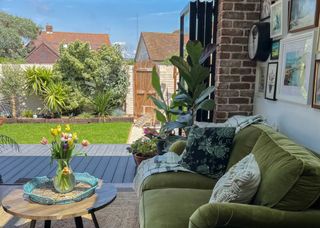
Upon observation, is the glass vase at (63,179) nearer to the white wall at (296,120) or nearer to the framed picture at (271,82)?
the white wall at (296,120)

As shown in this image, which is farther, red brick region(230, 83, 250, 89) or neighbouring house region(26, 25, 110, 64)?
neighbouring house region(26, 25, 110, 64)

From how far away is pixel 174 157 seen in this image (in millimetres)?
2404

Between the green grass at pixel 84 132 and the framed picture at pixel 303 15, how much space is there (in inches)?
144

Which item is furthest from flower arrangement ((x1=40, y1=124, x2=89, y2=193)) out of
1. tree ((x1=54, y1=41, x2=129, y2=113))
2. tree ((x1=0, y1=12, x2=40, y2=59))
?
tree ((x1=0, y1=12, x2=40, y2=59))

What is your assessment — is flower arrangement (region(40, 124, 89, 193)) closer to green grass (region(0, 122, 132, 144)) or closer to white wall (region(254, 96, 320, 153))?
white wall (region(254, 96, 320, 153))

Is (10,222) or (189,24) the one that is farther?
(189,24)

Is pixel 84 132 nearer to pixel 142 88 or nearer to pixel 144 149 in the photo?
pixel 142 88

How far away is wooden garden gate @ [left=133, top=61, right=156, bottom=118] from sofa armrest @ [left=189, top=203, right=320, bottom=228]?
19.8 feet

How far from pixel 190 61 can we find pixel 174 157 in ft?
3.52

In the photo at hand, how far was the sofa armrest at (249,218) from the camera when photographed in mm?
1209

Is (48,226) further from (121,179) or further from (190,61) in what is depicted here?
(190,61)

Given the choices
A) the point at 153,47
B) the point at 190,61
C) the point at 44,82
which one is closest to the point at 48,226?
the point at 190,61

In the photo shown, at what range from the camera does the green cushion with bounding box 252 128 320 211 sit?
1.24m

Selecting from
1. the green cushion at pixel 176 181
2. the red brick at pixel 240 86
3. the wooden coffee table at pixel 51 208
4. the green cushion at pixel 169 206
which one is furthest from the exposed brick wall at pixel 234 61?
the wooden coffee table at pixel 51 208
